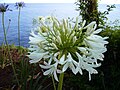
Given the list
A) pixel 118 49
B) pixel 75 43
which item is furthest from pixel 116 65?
pixel 75 43

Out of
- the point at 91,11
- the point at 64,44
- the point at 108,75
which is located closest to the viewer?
the point at 64,44

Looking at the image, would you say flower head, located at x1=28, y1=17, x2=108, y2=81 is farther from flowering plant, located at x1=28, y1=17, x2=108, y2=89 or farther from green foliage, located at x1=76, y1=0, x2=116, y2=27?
green foliage, located at x1=76, y1=0, x2=116, y2=27

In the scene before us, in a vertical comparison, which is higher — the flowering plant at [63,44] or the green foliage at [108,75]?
the flowering plant at [63,44]

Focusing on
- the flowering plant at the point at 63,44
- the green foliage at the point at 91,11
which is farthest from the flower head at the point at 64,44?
the green foliage at the point at 91,11

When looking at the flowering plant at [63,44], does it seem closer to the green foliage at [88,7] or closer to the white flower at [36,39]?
the white flower at [36,39]

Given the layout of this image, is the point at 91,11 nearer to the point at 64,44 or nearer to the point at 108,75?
the point at 108,75

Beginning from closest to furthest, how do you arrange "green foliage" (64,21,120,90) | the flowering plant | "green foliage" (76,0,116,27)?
1. the flowering plant
2. "green foliage" (64,21,120,90)
3. "green foliage" (76,0,116,27)

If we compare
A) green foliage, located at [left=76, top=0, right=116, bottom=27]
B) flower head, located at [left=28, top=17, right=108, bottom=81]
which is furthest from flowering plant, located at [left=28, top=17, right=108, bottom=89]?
green foliage, located at [left=76, top=0, right=116, bottom=27]

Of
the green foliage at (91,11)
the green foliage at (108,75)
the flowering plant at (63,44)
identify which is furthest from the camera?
the green foliage at (91,11)

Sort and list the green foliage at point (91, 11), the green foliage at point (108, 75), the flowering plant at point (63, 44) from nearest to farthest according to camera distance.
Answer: the flowering plant at point (63, 44) < the green foliage at point (108, 75) < the green foliage at point (91, 11)

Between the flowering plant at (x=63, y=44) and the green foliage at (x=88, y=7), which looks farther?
the green foliage at (x=88, y=7)

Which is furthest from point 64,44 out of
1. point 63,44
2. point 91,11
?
point 91,11
